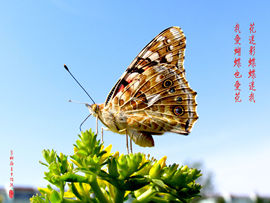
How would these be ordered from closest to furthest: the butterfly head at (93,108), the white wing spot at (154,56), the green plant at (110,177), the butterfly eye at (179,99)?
the green plant at (110,177) < the butterfly head at (93,108) < the butterfly eye at (179,99) < the white wing spot at (154,56)

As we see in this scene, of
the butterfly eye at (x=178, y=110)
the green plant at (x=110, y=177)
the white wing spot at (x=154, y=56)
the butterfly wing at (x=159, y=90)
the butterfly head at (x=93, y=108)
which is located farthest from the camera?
the white wing spot at (x=154, y=56)

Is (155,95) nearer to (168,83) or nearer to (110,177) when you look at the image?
(168,83)

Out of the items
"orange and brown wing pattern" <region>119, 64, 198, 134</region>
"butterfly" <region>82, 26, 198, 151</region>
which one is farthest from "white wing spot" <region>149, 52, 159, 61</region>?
"orange and brown wing pattern" <region>119, 64, 198, 134</region>

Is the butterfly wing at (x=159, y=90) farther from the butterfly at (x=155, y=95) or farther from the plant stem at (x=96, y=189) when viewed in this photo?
the plant stem at (x=96, y=189)

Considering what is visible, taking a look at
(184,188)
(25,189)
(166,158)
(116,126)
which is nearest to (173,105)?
(116,126)

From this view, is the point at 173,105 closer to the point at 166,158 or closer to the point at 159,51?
the point at 159,51

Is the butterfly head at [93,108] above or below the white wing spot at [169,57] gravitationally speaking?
below

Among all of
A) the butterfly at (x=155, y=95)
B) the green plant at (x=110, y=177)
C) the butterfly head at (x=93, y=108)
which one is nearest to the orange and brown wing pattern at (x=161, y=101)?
the butterfly at (x=155, y=95)
